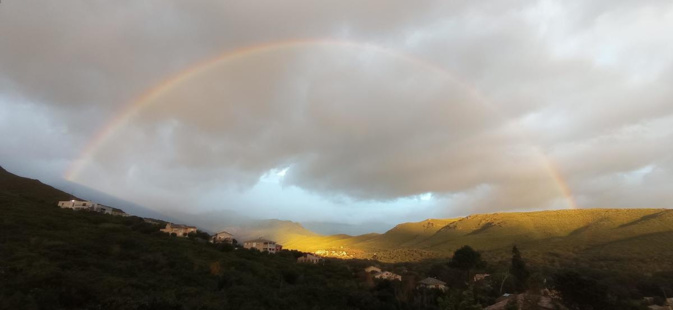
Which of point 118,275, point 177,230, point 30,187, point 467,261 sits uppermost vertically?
point 30,187

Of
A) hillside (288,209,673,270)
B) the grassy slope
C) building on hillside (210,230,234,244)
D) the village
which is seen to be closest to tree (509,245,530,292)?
the village

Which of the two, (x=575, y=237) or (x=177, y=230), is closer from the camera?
(x=177, y=230)

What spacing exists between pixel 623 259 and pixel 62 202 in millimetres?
119275

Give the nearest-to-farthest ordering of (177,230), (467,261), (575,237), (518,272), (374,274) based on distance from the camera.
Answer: (518,272), (374,274), (467,261), (177,230), (575,237)

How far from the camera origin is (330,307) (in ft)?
96.2

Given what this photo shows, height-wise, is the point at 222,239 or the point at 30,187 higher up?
the point at 30,187

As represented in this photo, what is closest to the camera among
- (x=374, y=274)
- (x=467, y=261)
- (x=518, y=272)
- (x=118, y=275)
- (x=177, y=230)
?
(x=118, y=275)

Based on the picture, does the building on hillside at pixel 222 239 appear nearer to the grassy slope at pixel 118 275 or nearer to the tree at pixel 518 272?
the grassy slope at pixel 118 275

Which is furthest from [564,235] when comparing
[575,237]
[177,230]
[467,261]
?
[177,230]

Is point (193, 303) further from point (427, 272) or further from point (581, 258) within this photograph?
point (581, 258)

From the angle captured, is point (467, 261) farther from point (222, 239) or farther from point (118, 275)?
point (118, 275)

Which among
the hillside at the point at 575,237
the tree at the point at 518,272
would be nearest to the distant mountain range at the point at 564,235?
the hillside at the point at 575,237

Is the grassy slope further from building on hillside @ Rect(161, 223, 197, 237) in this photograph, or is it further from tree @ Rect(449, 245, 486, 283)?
tree @ Rect(449, 245, 486, 283)

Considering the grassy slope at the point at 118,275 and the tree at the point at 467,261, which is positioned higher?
the tree at the point at 467,261
